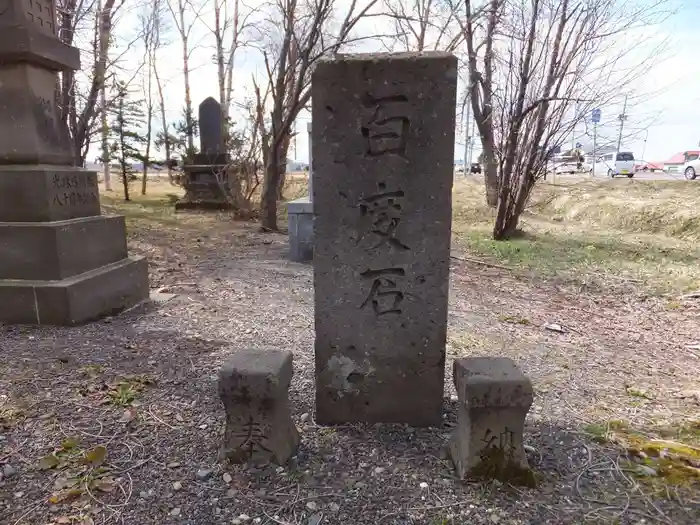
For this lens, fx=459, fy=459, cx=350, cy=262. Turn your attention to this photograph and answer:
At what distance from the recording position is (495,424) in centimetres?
188

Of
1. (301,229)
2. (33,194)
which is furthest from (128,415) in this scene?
(301,229)

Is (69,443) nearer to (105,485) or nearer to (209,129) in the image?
(105,485)

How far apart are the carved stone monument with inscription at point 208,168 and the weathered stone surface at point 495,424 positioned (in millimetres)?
11198

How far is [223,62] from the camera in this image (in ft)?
58.8

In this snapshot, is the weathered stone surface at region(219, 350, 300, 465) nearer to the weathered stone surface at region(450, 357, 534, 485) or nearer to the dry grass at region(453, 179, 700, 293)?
the weathered stone surface at region(450, 357, 534, 485)

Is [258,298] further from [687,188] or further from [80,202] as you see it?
[687,188]

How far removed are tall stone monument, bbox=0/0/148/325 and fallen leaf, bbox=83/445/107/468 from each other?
184cm

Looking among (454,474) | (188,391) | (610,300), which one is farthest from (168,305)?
(610,300)

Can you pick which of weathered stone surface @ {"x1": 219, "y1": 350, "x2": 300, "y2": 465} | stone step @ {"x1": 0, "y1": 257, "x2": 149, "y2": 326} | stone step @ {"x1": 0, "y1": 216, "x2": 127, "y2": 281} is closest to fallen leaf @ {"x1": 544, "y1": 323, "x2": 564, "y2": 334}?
weathered stone surface @ {"x1": 219, "y1": 350, "x2": 300, "y2": 465}

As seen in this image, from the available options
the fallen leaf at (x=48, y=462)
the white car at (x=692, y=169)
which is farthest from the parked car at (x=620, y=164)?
the fallen leaf at (x=48, y=462)

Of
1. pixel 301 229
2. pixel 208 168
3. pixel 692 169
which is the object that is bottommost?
pixel 301 229

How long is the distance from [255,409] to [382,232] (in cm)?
97

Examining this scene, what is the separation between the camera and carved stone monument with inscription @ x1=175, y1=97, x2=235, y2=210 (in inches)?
512

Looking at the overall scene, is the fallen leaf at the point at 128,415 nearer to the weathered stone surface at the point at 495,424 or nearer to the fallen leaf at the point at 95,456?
the fallen leaf at the point at 95,456
